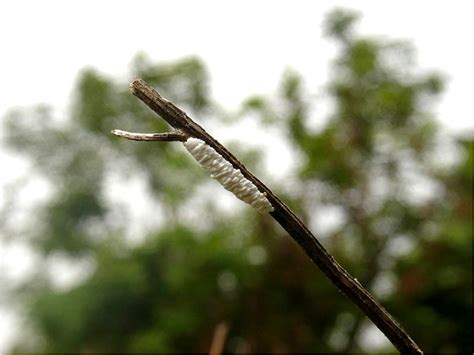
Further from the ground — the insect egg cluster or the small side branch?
the insect egg cluster

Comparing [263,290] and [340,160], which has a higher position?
[340,160]

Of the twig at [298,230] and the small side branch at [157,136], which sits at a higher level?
the twig at [298,230]

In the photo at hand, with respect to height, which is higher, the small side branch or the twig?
the twig

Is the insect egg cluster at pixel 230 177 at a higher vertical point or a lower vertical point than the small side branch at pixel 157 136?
higher

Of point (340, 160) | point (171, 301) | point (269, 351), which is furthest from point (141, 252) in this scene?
point (340, 160)

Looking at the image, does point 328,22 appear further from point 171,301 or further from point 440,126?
point 171,301
